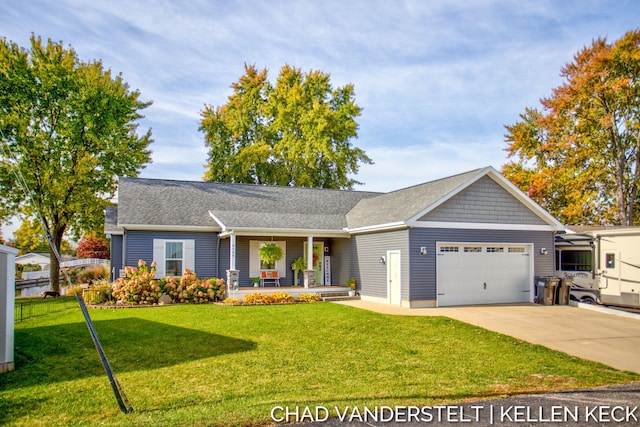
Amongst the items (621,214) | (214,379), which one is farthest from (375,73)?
(621,214)

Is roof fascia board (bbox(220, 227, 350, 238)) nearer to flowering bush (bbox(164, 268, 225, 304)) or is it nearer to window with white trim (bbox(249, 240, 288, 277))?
window with white trim (bbox(249, 240, 288, 277))

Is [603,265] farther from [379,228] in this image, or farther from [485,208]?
[379,228]

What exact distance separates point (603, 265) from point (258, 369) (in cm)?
1361

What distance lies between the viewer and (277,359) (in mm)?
8797

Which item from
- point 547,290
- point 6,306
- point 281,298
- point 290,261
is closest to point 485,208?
point 547,290

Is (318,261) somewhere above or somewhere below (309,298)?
above

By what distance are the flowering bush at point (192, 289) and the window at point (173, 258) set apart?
1.29 metres

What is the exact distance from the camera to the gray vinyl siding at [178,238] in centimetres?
1903

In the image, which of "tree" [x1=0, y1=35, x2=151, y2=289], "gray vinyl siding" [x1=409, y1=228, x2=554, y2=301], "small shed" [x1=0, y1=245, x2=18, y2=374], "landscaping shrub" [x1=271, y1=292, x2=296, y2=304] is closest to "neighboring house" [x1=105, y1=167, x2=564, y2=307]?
"gray vinyl siding" [x1=409, y1=228, x2=554, y2=301]

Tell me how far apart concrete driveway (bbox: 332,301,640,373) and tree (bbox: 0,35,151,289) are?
1726cm

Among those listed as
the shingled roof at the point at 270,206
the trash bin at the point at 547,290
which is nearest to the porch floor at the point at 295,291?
the shingled roof at the point at 270,206

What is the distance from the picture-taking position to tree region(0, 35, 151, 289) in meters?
24.7

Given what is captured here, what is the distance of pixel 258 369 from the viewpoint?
8.12m

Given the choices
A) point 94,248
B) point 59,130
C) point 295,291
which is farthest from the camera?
point 94,248
